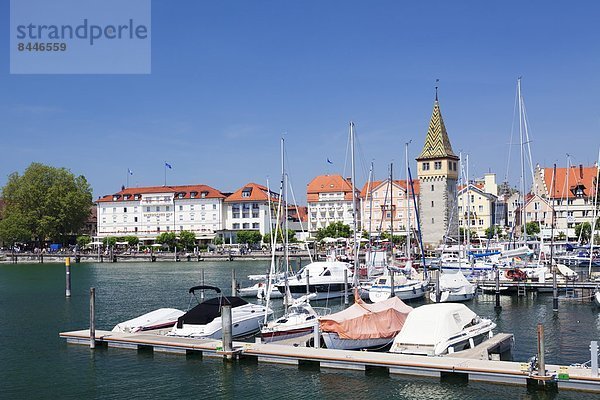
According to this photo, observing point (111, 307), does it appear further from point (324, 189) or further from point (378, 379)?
point (324, 189)

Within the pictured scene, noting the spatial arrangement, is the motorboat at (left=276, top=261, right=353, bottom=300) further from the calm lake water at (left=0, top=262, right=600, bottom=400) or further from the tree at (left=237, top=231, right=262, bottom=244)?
the tree at (left=237, top=231, right=262, bottom=244)

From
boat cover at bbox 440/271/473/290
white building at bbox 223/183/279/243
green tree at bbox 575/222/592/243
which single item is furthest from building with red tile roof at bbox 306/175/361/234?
boat cover at bbox 440/271/473/290

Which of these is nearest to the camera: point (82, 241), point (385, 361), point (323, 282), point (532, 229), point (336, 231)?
point (385, 361)

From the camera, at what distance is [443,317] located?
29.2 meters

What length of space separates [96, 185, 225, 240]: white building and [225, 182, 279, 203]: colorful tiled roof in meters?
2.42

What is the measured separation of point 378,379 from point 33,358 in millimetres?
16252

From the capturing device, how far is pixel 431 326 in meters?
28.9

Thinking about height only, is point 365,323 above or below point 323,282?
below

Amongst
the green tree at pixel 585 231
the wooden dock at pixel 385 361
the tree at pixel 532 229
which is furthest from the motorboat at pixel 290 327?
the tree at pixel 532 229

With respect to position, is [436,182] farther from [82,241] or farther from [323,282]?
[82,241]

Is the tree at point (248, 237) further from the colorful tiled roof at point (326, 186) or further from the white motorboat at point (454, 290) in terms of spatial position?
the white motorboat at point (454, 290)

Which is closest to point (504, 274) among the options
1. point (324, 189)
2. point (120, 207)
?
point (324, 189)

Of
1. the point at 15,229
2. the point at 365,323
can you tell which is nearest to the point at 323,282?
the point at 365,323

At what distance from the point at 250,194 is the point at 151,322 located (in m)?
100
